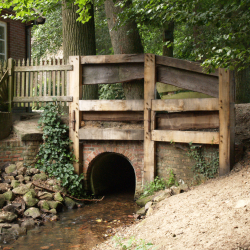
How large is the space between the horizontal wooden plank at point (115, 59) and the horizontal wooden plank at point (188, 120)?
1.46 meters

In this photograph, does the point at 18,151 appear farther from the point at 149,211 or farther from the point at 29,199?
the point at 149,211

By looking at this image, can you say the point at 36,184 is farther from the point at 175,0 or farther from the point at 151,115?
the point at 175,0

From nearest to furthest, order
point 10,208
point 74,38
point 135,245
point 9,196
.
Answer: point 135,245 → point 10,208 → point 9,196 → point 74,38

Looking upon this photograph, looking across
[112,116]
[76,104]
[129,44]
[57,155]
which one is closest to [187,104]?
[112,116]

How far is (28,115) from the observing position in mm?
9516

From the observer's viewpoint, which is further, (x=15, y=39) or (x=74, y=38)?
(x=15, y=39)

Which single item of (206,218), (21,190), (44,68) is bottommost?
(21,190)

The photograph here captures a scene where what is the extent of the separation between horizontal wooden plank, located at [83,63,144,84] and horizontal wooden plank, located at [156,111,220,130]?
1.18 meters

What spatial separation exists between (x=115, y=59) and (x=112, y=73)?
0.36 m

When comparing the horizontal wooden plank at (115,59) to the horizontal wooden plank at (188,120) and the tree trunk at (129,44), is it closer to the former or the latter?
the tree trunk at (129,44)

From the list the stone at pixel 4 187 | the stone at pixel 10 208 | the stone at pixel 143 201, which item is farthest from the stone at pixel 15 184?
the stone at pixel 143 201

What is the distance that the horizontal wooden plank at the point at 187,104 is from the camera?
6.48 meters

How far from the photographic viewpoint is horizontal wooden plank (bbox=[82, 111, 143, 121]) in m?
7.66

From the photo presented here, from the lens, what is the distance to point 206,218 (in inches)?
173
